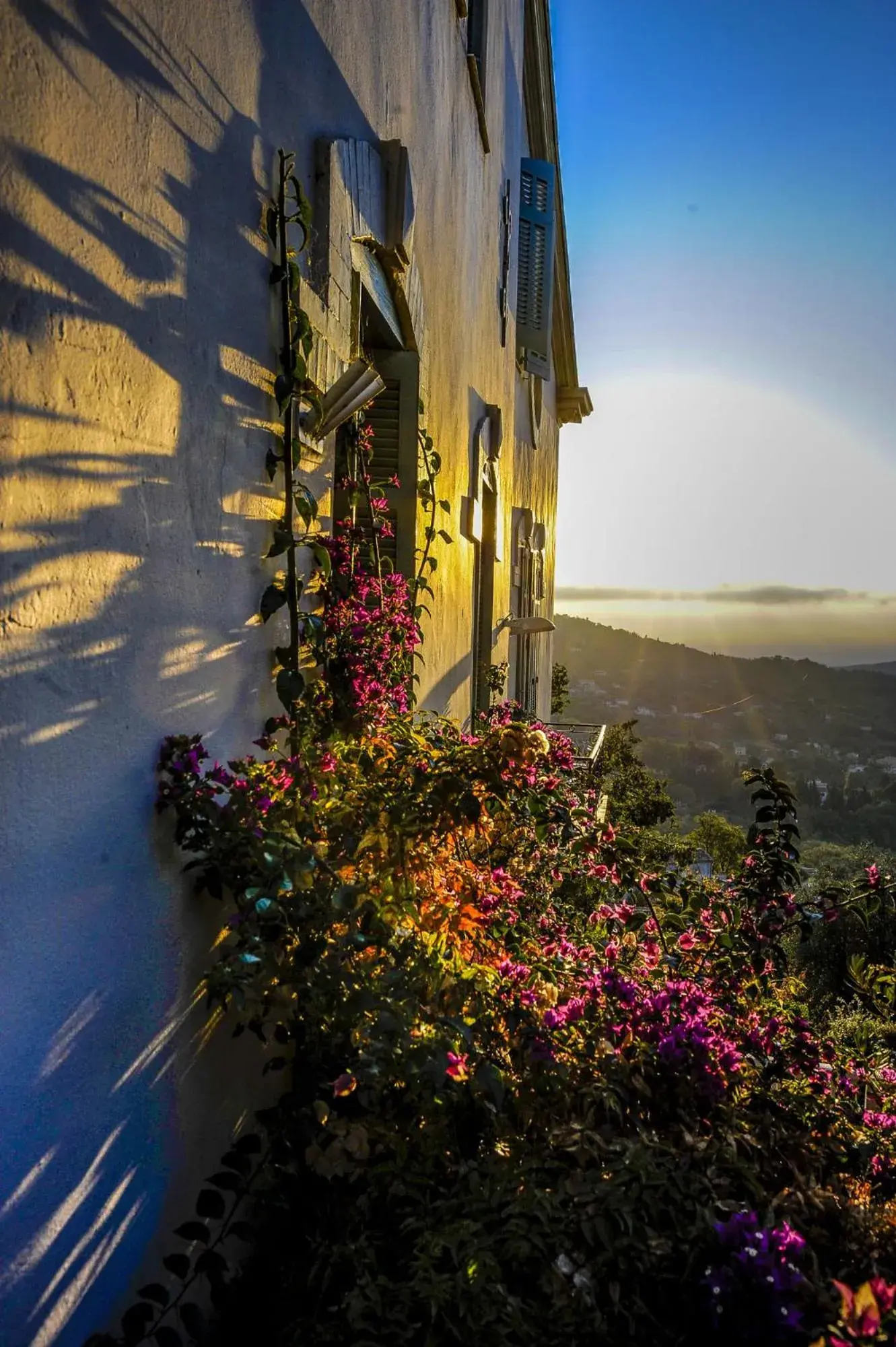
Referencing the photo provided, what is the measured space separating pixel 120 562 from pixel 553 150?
1248cm

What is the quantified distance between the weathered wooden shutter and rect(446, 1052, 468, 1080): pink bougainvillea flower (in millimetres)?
9477

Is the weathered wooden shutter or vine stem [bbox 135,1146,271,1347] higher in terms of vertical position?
the weathered wooden shutter

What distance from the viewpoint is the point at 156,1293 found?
1748 millimetres

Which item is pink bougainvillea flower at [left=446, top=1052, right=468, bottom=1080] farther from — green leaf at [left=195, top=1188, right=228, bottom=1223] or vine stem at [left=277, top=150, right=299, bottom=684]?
vine stem at [left=277, top=150, right=299, bottom=684]

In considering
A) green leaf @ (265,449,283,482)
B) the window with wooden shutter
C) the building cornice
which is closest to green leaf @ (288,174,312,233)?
green leaf @ (265,449,283,482)

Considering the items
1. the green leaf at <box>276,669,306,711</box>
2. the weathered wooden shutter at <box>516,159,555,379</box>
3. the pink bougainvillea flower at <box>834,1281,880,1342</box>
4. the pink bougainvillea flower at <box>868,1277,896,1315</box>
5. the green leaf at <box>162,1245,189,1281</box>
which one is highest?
the weathered wooden shutter at <box>516,159,555,379</box>

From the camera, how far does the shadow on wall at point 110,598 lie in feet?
4.70

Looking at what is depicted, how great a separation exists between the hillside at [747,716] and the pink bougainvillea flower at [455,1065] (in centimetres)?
1336

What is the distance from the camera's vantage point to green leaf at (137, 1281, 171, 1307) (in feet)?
5.63

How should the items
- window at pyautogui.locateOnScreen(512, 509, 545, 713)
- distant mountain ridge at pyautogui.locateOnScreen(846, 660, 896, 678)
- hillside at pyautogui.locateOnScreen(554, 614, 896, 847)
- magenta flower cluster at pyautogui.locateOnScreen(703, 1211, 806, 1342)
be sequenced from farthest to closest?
distant mountain ridge at pyautogui.locateOnScreen(846, 660, 896, 678) < hillside at pyautogui.locateOnScreen(554, 614, 896, 847) < window at pyautogui.locateOnScreen(512, 509, 545, 713) < magenta flower cluster at pyautogui.locateOnScreen(703, 1211, 806, 1342)

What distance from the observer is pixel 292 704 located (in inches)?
99.3

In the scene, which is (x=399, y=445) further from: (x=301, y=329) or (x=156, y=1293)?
(x=156, y=1293)

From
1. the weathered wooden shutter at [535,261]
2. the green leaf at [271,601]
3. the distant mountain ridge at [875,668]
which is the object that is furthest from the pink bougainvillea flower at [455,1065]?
the distant mountain ridge at [875,668]

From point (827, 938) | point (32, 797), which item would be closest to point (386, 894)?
point (32, 797)
